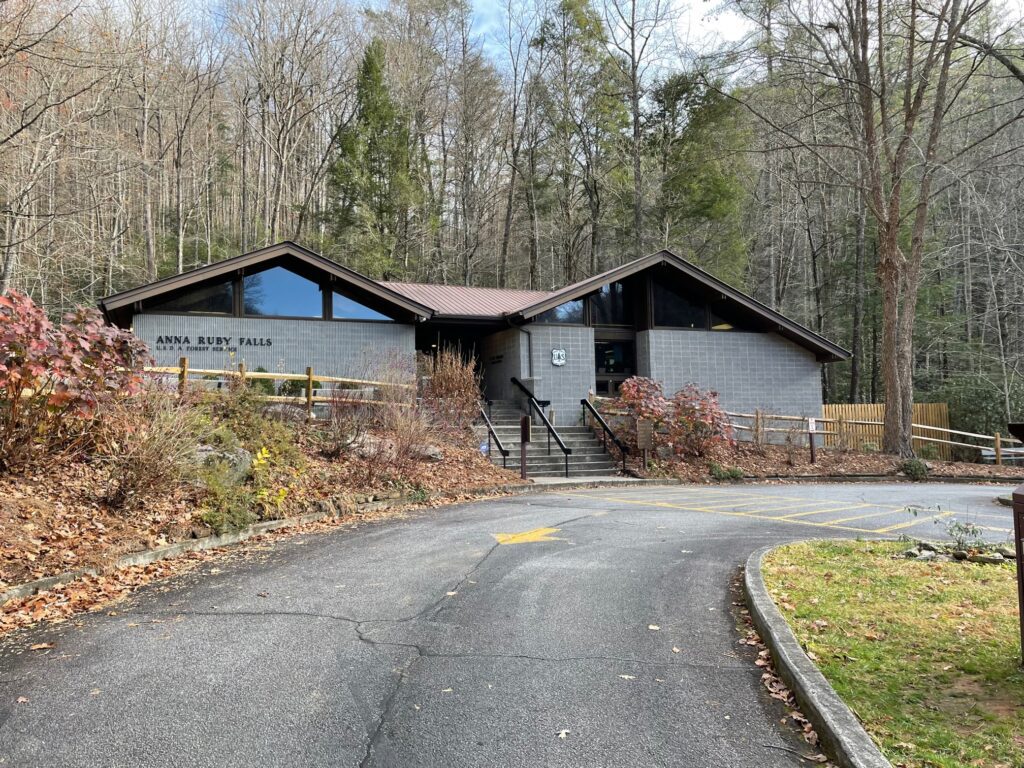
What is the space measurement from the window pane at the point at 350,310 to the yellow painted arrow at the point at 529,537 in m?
10.9

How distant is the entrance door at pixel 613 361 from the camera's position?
2020 cm

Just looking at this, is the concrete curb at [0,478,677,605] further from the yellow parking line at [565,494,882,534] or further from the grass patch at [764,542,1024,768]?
the grass patch at [764,542,1024,768]

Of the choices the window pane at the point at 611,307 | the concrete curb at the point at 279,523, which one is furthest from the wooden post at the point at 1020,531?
the window pane at the point at 611,307

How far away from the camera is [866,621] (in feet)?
15.2

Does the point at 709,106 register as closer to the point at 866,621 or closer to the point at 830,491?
the point at 830,491

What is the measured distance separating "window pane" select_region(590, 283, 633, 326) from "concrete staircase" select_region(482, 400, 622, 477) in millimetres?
3561

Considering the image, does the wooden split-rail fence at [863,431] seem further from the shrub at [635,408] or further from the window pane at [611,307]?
the window pane at [611,307]

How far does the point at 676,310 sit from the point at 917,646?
16879 millimetres

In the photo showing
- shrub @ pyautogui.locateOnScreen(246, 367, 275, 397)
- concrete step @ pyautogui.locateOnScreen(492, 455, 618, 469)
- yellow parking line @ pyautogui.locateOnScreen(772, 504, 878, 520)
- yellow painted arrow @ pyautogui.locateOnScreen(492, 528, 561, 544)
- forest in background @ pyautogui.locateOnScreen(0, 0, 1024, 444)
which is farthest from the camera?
forest in background @ pyautogui.locateOnScreen(0, 0, 1024, 444)

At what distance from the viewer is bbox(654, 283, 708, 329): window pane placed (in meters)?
20.2

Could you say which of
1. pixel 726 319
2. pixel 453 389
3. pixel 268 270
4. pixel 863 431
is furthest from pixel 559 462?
pixel 863 431

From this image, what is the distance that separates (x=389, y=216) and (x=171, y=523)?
25.6m

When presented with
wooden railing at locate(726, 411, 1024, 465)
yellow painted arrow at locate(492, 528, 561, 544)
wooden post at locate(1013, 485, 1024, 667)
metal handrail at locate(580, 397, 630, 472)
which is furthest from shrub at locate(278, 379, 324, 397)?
wooden post at locate(1013, 485, 1024, 667)

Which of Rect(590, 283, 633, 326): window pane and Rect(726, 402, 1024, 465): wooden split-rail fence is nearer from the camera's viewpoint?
Rect(726, 402, 1024, 465): wooden split-rail fence
